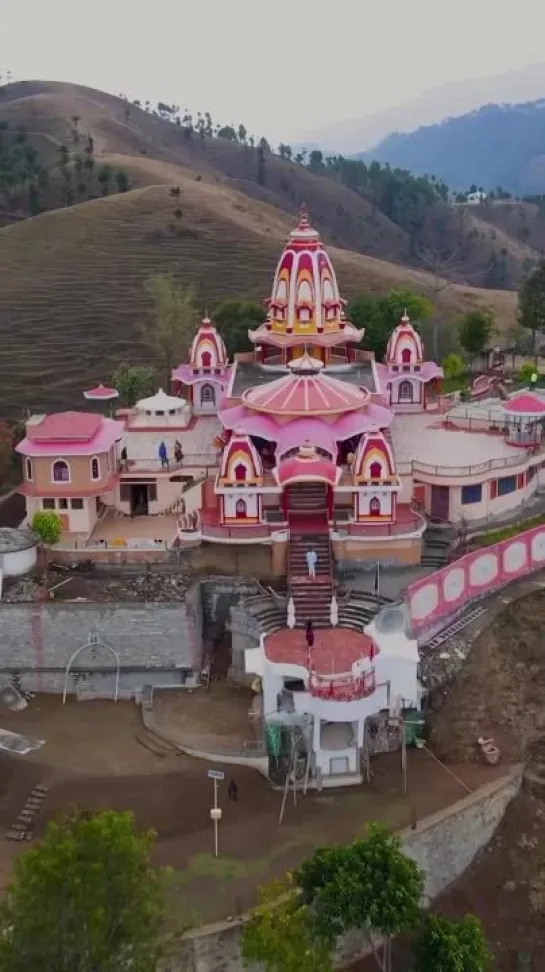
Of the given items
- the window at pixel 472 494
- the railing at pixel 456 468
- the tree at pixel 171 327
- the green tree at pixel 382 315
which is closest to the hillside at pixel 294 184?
the tree at pixel 171 327

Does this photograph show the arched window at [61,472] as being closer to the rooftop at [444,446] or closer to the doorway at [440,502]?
the rooftop at [444,446]

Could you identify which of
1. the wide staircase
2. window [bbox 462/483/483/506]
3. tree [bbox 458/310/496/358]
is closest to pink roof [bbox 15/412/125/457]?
the wide staircase

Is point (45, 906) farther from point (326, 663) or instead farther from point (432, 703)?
point (432, 703)

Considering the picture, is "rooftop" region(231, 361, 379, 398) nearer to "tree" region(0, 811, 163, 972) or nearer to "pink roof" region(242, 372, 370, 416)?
"pink roof" region(242, 372, 370, 416)

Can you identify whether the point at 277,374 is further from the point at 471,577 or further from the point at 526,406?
the point at 471,577

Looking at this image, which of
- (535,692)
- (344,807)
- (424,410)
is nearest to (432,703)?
(535,692)

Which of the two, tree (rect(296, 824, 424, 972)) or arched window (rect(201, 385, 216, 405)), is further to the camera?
arched window (rect(201, 385, 216, 405))
